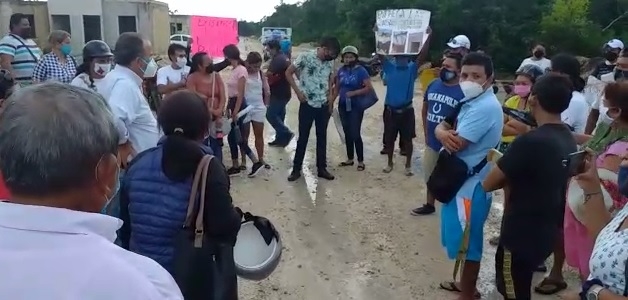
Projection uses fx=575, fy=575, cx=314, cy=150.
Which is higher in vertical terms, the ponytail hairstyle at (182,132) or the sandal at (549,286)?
the ponytail hairstyle at (182,132)

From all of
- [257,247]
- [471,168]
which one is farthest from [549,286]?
[257,247]

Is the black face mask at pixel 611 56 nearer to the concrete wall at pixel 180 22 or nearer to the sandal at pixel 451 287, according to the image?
the sandal at pixel 451 287

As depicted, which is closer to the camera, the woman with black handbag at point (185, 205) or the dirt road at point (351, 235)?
the woman with black handbag at point (185, 205)

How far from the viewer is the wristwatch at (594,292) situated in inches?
76.3

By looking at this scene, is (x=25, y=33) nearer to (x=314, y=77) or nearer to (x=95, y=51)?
(x=95, y=51)

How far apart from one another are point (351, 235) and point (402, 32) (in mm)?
4180

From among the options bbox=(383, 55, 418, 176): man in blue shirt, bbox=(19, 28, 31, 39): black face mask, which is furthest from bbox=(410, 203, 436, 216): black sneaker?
bbox=(19, 28, 31, 39): black face mask

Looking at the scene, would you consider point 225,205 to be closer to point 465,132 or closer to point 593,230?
point 593,230

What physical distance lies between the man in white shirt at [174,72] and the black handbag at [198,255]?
4.28 metres

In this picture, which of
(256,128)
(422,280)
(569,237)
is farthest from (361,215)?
(569,237)

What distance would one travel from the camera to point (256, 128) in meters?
7.53

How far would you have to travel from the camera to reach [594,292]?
195 cm

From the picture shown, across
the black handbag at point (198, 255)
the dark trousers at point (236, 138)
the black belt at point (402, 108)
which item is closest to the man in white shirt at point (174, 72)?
the dark trousers at point (236, 138)

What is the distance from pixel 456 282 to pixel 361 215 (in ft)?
5.87
